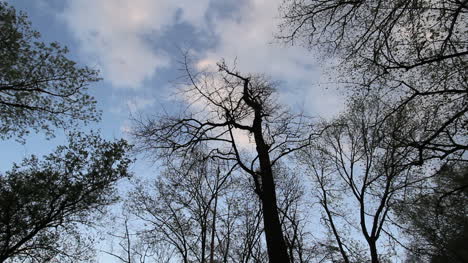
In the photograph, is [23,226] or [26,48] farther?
[23,226]

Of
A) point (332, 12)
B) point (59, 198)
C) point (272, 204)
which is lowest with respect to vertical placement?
point (272, 204)

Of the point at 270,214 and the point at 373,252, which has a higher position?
the point at 373,252

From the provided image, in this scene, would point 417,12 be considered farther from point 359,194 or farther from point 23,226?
point 23,226

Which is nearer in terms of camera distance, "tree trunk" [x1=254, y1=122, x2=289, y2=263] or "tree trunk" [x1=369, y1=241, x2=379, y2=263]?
"tree trunk" [x1=254, y1=122, x2=289, y2=263]

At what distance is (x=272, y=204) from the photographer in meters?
6.58

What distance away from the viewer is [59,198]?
43.8 ft

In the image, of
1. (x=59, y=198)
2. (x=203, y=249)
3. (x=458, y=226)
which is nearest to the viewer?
(x=59, y=198)

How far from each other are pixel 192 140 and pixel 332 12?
482 cm

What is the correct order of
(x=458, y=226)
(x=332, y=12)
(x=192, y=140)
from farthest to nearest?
(x=458, y=226) < (x=192, y=140) < (x=332, y=12)

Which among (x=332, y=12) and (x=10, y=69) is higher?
(x=10, y=69)

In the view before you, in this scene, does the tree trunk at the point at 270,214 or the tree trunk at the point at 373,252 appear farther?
the tree trunk at the point at 373,252

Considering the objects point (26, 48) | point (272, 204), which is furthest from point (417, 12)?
point (26, 48)

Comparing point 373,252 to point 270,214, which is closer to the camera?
point 270,214

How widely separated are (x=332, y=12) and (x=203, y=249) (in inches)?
571
